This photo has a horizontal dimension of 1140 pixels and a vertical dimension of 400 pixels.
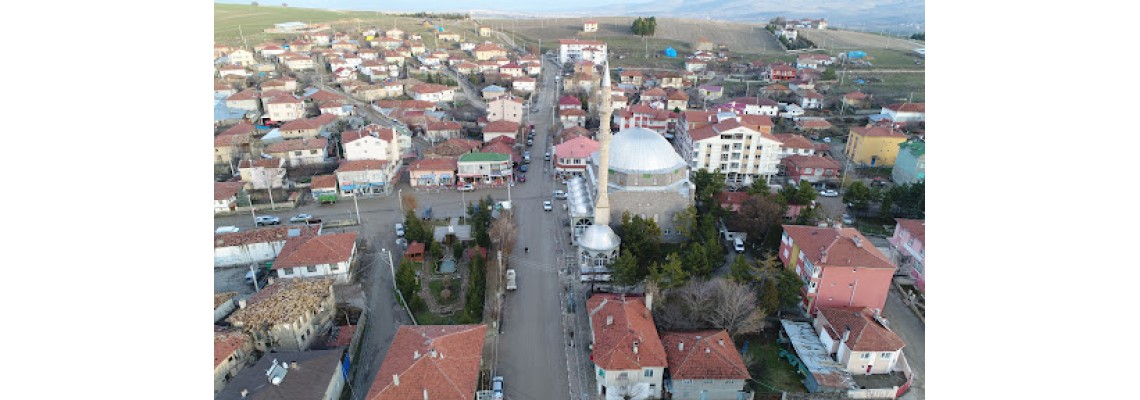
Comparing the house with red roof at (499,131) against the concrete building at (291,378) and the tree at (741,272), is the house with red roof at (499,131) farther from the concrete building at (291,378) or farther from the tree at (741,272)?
the concrete building at (291,378)

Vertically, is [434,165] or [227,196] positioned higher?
A: [434,165]

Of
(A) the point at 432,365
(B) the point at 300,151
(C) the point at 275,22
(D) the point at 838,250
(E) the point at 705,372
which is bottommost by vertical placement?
(E) the point at 705,372

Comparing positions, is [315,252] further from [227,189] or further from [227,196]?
[227,189]

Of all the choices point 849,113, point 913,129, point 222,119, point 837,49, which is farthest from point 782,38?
point 222,119

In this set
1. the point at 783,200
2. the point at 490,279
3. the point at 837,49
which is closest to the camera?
the point at 490,279

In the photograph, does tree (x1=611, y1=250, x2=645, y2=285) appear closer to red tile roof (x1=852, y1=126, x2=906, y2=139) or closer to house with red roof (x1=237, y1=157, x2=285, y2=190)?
house with red roof (x1=237, y1=157, x2=285, y2=190)

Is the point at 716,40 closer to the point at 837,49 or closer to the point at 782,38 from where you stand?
the point at 782,38

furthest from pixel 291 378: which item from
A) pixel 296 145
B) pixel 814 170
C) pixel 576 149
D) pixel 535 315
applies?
pixel 814 170

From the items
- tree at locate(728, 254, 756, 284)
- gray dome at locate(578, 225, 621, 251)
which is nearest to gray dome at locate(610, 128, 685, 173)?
gray dome at locate(578, 225, 621, 251)
